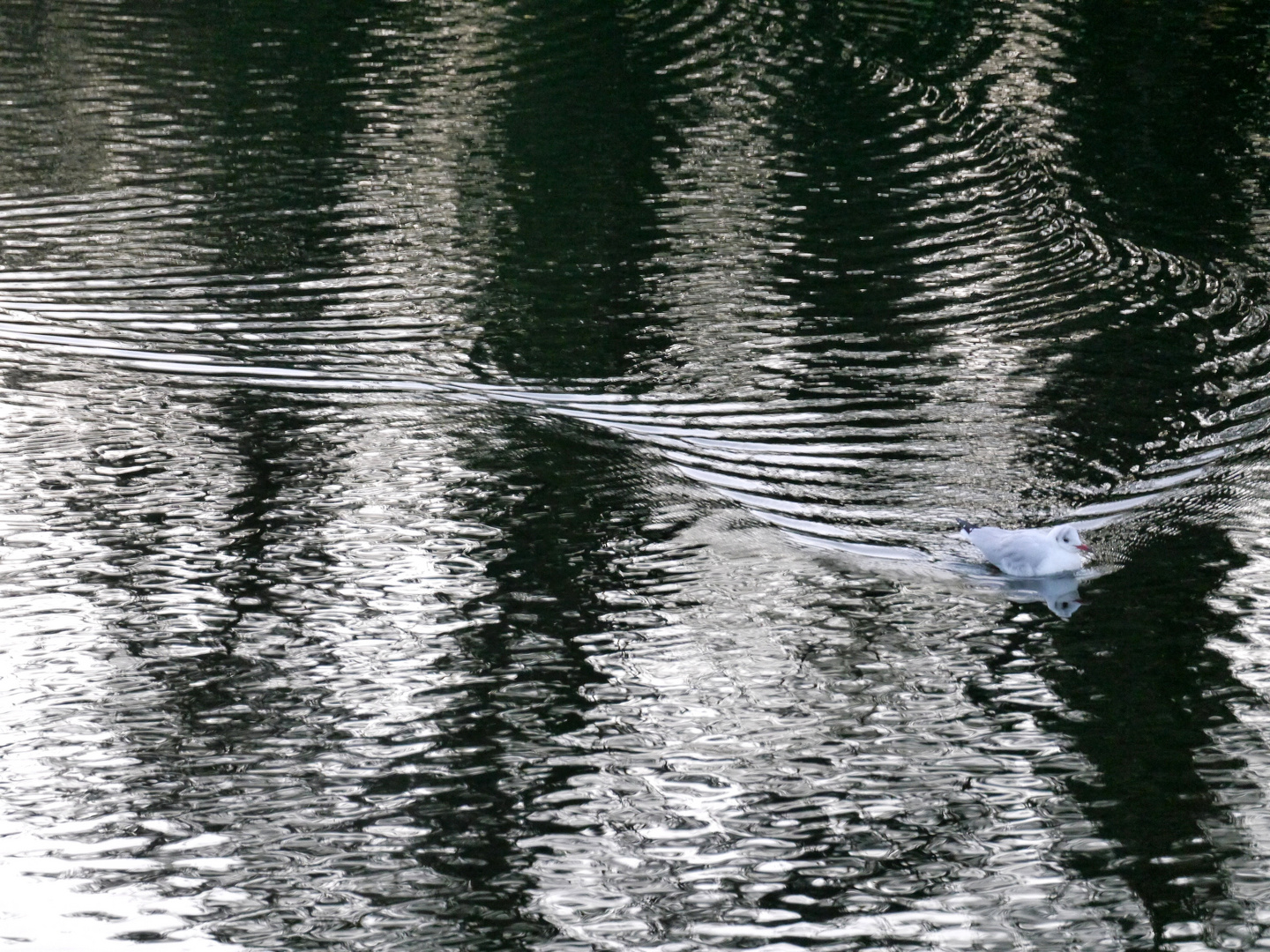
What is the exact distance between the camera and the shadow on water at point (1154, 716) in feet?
20.0

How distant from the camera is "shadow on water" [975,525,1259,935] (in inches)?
240

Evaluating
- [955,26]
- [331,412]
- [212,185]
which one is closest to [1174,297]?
[331,412]

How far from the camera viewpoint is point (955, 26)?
19453 mm

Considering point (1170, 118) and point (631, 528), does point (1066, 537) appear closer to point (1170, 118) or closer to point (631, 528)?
point (631, 528)

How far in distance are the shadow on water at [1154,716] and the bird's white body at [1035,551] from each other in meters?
0.24

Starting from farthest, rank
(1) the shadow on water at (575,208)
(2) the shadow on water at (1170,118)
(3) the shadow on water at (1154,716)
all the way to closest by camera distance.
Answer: (2) the shadow on water at (1170,118) < (1) the shadow on water at (575,208) < (3) the shadow on water at (1154,716)

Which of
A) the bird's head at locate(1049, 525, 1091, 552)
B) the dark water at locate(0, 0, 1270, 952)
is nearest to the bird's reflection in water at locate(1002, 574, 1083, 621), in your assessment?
the dark water at locate(0, 0, 1270, 952)

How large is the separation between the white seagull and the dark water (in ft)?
0.38

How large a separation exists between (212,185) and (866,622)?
314 inches

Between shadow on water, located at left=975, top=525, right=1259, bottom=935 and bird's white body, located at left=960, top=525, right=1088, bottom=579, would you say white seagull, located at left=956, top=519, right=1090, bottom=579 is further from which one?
shadow on water, located at left=975, top=525, right=1259, bottom=935

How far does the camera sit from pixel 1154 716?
6.91m

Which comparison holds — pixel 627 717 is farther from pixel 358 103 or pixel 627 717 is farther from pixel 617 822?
pixel 358 103

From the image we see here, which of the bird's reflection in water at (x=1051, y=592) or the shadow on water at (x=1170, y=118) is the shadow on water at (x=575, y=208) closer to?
the bird's reflection in water at (x=1051, y=592)

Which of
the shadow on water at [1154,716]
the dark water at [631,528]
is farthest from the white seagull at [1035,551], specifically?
the shadow on water at [1154,716]
